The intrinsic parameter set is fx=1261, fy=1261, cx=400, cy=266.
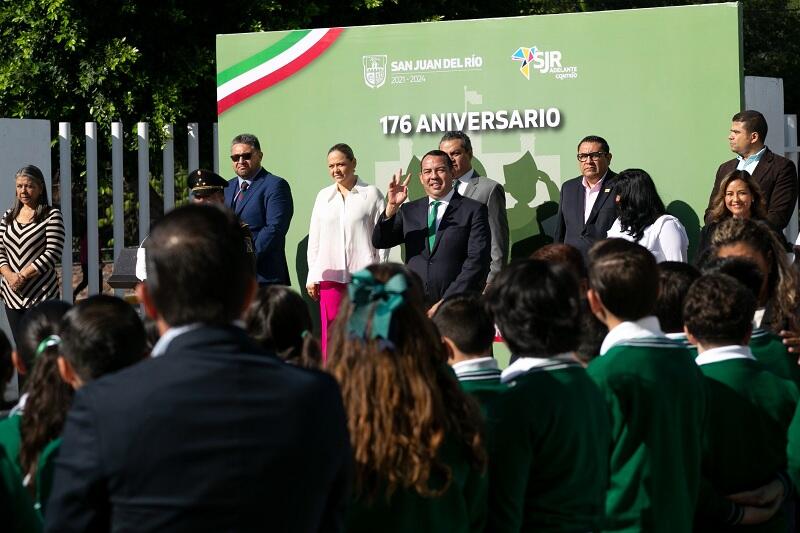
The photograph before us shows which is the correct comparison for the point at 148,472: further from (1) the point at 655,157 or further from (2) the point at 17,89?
(2) the point at 17,89

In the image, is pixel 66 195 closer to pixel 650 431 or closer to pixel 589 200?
pixel 589 200

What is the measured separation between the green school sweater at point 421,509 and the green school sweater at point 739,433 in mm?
1144

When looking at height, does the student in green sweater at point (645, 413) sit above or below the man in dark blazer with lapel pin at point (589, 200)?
below

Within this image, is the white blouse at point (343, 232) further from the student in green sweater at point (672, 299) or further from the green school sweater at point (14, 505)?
the green school sweater at point (14, 505)

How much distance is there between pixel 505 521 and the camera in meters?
3.31

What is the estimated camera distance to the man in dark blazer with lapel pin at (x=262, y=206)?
8695 millimetres

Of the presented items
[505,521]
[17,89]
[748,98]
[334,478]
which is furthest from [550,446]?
[17,89]

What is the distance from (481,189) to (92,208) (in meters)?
3.81

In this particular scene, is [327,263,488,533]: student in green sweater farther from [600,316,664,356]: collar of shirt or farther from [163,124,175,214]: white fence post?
[163,124,175,214]: white fence post

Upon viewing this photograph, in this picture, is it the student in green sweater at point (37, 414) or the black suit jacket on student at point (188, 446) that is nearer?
the black suit jacket on student at point (188, 446)

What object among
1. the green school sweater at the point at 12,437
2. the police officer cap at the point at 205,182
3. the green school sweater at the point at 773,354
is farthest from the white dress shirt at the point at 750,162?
the green school sweater at the point at 12,437

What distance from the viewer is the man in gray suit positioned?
8195mm

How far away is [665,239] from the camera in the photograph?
7.59 m

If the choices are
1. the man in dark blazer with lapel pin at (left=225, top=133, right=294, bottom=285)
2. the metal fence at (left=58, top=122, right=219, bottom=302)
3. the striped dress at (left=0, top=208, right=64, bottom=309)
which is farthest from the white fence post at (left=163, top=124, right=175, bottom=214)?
the striped dress at (left=0, top=208, right=64, bottom=309)
